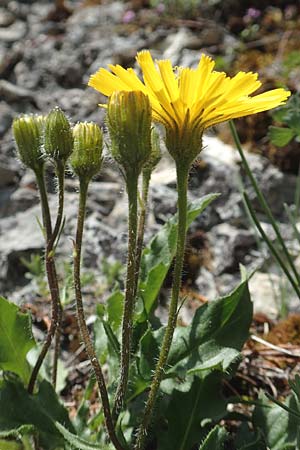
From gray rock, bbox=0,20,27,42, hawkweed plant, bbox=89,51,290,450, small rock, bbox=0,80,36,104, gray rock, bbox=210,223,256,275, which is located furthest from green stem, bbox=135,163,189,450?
gray rock, bbox=0,20,27,42

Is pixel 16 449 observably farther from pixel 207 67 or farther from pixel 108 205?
pixel 108 205

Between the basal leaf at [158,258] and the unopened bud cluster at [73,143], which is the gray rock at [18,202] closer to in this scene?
the basal leaf at [158,258]

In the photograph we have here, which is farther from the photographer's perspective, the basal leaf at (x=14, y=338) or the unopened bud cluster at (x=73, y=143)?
the basal leaf at (x=14, y=338)

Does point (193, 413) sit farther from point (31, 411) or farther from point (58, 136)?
point (58, 136)

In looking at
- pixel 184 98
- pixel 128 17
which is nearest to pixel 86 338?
pixel 184 98

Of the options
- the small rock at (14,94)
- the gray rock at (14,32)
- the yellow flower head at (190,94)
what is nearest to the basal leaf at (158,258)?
the yellow flower head at (190,94)

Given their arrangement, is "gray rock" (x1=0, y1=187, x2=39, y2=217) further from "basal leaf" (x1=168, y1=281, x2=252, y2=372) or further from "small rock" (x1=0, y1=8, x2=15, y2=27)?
"small rock" (x1=0, y1=8, x2=15, y2=27)
